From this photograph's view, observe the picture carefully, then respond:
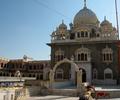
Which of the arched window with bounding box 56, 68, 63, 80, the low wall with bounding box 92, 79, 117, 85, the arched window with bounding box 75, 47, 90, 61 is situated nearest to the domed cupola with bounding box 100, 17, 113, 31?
the arched window with bounding box 75, 47, 90, 61

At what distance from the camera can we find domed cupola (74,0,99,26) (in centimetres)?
4272

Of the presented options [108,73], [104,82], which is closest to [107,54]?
[108,73]

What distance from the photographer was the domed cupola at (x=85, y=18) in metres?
42.7

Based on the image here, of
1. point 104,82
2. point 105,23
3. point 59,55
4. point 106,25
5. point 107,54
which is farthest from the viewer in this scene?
point 105,23

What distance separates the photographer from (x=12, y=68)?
6384 cm

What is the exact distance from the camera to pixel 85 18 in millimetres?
42781

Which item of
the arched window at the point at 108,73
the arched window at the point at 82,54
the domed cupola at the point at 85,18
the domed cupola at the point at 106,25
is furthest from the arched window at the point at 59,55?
the domed cupola at the point at 106,25

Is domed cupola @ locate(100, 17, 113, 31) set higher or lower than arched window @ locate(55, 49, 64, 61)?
higher

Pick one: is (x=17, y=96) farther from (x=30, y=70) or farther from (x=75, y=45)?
(x=30, y=70)

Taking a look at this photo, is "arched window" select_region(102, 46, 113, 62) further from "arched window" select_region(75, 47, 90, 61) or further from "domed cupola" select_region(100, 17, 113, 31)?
"domed cupola" select_region(100, 17, 113, 31)

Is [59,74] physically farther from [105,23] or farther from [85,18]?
[105,23]

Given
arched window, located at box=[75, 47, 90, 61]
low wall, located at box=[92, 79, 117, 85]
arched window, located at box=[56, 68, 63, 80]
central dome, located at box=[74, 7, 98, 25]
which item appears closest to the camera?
low wall, located at box=[92, 79, 117, 85]

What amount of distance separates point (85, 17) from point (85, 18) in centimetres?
19

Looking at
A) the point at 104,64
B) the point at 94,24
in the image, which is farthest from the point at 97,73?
the point at 94,24
